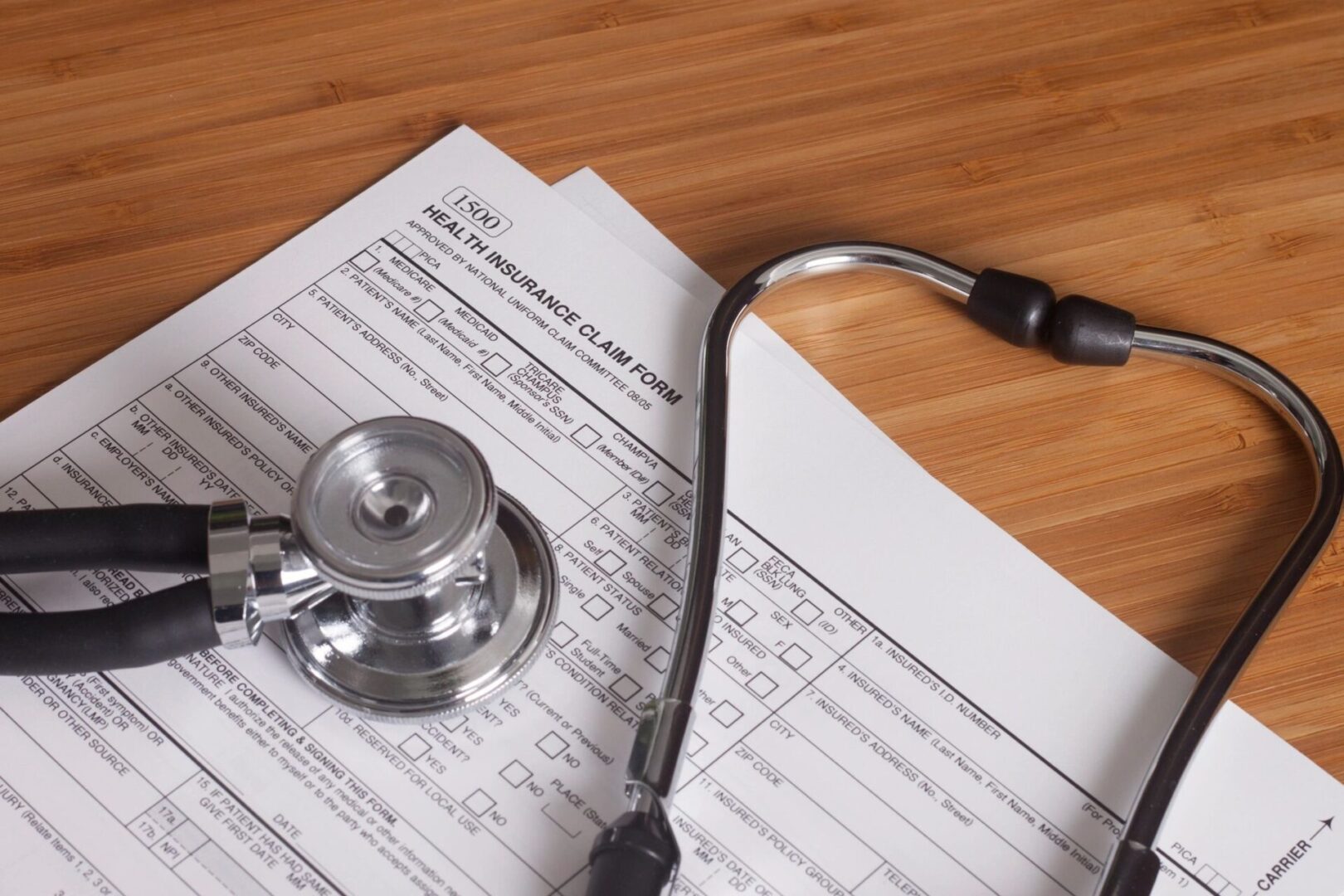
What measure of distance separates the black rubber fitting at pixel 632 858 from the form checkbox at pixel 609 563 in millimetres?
136

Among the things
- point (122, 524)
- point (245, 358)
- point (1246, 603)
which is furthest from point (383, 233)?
point (1246, 603)

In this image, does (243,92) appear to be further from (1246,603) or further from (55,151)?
(1246,603)

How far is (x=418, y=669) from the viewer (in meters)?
0.58

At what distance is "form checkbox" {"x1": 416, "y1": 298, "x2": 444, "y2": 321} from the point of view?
70cm

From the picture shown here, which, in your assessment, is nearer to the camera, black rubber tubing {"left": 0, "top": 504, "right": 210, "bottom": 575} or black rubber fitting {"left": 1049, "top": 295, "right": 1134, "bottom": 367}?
black rubber tubing {"left": 0, "top": 504, "right": 210, "bottom": 575}

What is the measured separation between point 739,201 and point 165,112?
345 mm

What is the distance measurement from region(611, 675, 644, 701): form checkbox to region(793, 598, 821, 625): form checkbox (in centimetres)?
8

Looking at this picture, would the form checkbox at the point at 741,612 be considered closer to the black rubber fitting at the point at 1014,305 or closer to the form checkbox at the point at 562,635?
the form checkbox at the point at 562,635

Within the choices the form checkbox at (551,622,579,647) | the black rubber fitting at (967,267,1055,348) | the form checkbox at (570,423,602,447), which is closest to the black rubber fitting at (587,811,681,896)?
the form checkbox at (551,622,579,647)

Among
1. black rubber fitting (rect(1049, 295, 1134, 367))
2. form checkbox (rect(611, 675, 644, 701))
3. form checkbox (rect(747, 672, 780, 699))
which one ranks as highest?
black rubber fitting (rect(1049, 295, 1134, 367))

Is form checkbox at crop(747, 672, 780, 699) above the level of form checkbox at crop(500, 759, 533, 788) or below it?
above

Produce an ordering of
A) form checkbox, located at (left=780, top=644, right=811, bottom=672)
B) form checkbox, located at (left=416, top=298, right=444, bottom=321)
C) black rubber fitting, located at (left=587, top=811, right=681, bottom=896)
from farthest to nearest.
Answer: form checkbox, located at (left=416, top=298, right=444, bottom=321), form checkbox, located at (left=780, top=644, right=811, bottom=672), black rubber fitting, located at (left=587, top=811, right=681, bottom=896)

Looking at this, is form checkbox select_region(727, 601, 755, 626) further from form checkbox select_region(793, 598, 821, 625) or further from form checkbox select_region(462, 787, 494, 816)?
form checkbox select_region(462, 787, 494, 816)

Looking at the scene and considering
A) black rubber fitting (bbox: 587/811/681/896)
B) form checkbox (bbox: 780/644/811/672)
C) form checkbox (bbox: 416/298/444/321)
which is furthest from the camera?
form checkbox (bbox: 416/298/444/321)
